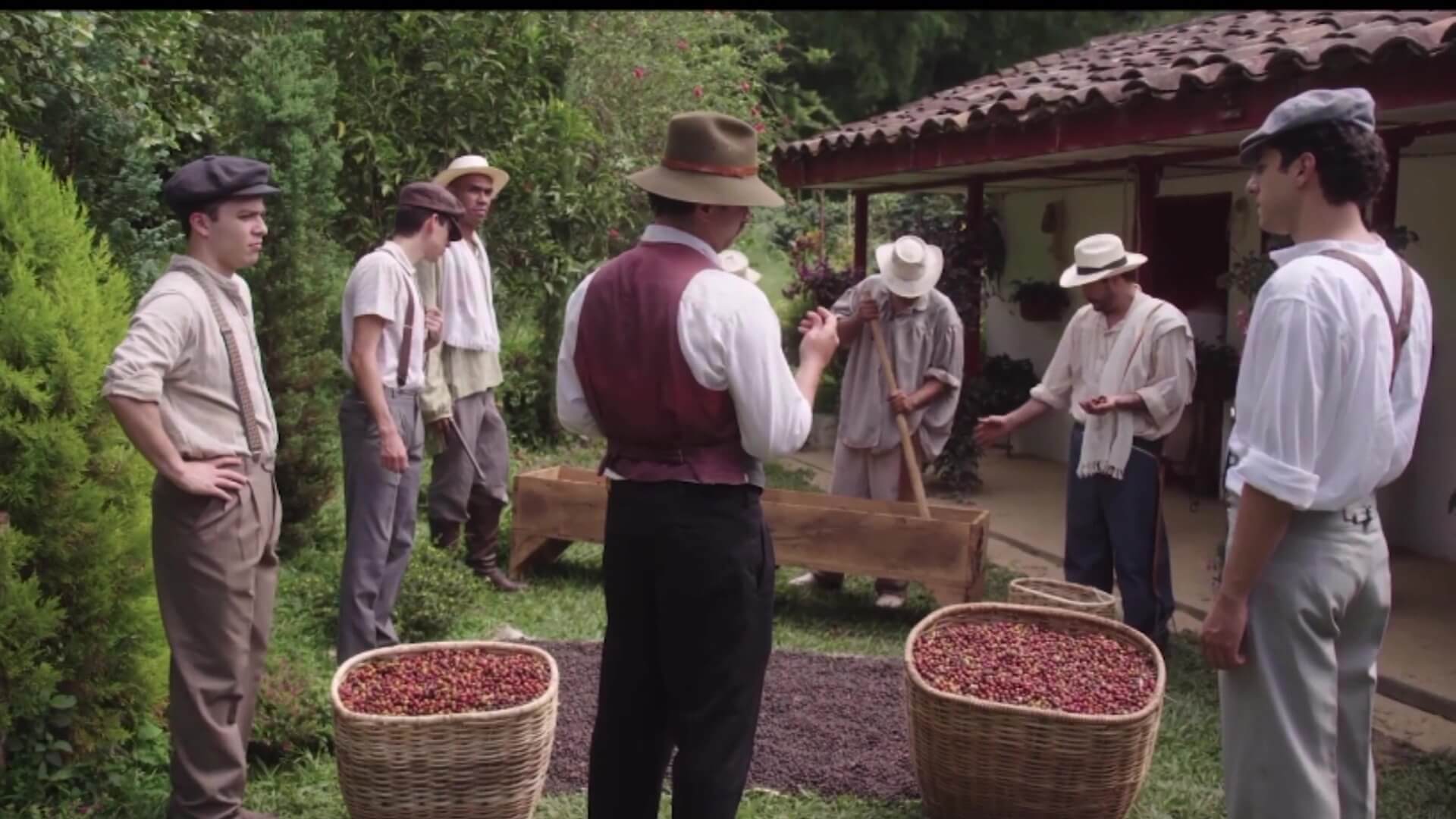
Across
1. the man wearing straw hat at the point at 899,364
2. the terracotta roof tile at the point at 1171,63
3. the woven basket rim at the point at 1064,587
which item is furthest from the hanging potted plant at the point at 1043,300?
the woven basket rim at the point at 1064,587

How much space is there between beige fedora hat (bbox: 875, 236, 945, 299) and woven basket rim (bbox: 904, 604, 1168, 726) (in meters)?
1.87

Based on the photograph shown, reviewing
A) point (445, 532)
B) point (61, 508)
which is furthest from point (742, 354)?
point (445, 532)

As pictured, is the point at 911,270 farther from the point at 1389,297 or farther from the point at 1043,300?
the point at 1043,300

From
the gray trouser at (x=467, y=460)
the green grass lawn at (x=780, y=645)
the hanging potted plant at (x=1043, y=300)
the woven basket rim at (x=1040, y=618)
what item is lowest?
the green grass lawn at (x=780, y=645)

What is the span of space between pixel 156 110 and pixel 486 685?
3.78 metres

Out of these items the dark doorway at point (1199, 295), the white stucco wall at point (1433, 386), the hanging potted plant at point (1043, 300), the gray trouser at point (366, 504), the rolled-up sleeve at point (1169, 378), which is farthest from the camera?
the hanging potted plant at point (1043, 300)

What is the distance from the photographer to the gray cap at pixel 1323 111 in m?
2.49

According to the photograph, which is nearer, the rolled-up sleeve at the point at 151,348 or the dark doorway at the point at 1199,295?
the rolled-up sleeve at the point at 151,348

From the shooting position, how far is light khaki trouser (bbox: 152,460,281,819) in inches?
127

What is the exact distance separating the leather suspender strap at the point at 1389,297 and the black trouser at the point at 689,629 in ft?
4.44

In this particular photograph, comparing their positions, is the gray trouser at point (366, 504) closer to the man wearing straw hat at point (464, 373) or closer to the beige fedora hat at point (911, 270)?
the man wearing straw hat at point (464, 373)

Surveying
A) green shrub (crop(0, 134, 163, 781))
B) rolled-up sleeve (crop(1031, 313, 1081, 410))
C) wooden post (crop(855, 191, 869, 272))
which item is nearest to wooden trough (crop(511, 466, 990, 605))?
rolled-up sleeve (crop(1031, 313, 1081, 410))

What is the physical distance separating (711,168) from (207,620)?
1.79 m

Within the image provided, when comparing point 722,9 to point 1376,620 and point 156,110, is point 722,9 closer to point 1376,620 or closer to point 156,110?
point 156,110
